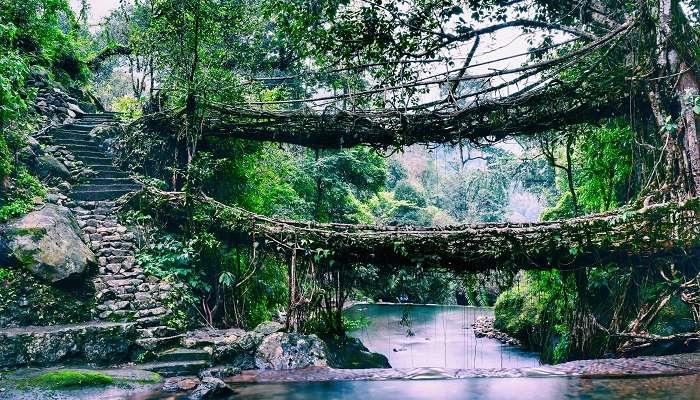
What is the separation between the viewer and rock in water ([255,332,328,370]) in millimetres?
7355

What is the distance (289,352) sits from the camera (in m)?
7.43

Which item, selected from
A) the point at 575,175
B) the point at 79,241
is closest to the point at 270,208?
the point at 79,241

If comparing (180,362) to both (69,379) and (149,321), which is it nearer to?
(149,321)

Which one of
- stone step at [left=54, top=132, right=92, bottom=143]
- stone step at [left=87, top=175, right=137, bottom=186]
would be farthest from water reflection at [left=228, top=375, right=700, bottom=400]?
stone step at [left=54, top=132, right=92, bottom=143]

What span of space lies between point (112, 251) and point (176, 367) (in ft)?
8.26

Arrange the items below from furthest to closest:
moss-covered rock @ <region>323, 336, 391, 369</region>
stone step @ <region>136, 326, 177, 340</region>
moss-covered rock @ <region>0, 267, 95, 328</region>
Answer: moss-covered rock @ <region>323, 336, 391, 369</region>
stone step @ <region>136, 326, 177, 340</region>
moss-covered rock @ <region>0, 267, 95, 328</region>

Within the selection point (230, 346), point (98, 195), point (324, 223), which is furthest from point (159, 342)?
point (98, 195)

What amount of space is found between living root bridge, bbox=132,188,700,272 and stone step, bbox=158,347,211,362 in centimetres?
209

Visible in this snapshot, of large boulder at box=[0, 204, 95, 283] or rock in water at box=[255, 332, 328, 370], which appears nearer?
large boulder at box=[0, 204, 95, 283]

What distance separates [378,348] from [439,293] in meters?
4.61

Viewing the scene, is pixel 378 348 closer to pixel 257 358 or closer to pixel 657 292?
pixel 257 358

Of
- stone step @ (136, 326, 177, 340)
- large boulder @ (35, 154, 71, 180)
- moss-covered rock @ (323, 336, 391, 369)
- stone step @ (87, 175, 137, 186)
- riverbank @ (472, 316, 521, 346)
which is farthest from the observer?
riverbank @ (472, 316, 521, 346)

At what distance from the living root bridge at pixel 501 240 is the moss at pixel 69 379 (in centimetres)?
325

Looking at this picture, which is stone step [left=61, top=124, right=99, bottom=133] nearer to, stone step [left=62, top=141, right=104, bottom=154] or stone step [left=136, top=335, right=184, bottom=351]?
stone step [left=62, top=141, right=104, bottom=154]
